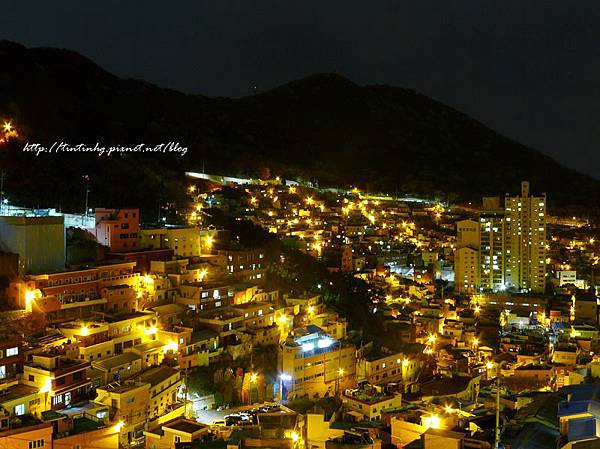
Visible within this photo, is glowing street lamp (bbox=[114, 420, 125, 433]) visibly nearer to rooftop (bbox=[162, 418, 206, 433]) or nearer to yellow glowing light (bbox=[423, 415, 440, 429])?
rooftop (bbox=[162, 418, 206, 433])

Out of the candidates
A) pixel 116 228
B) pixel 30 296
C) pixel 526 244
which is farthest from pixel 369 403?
pixel 526 244

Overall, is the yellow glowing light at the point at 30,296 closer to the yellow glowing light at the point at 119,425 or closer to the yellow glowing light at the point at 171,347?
the yellow glowing light at the point at 171,347

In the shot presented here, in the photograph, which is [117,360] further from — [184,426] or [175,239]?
[175,239]

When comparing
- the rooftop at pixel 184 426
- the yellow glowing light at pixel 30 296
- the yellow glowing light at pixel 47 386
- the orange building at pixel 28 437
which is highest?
the yellow glowing light at pixel 30 296

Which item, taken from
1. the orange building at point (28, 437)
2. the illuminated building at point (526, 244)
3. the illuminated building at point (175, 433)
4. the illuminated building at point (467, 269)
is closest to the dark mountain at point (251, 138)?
the illuminated building at point (175, 433)

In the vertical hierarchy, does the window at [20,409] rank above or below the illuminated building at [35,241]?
below
